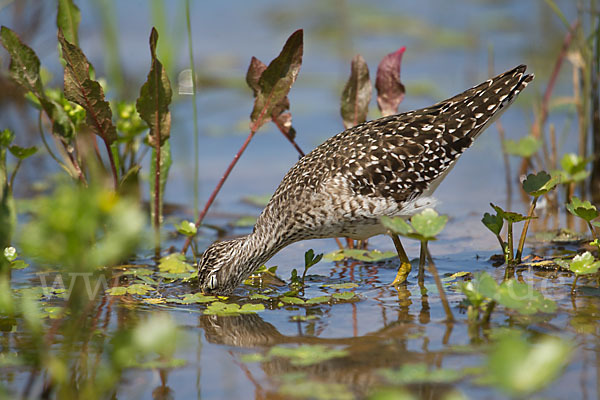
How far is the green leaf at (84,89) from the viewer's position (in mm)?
6688

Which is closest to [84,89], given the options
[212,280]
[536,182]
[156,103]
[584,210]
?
[156,103]

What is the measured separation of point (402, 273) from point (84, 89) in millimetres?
3273

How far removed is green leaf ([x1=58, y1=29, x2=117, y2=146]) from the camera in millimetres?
6688

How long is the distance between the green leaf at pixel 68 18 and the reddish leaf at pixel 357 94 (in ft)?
9.06

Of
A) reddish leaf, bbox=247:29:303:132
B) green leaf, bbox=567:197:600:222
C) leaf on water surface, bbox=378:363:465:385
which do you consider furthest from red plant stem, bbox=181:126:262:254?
leaf on water surface, bbox=378:363:465:385

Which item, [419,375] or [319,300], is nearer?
[419,375]

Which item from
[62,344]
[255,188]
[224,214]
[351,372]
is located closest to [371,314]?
[351,372]

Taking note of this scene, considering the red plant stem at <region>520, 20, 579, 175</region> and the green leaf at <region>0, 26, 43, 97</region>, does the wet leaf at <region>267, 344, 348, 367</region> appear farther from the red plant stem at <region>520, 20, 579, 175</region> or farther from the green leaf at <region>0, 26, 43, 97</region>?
the red plant stem at <region>520, 20, 579, 175</region>

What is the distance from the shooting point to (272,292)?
672 cm

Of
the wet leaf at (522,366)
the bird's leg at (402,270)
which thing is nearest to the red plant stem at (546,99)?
the bird's leg at (402,270)

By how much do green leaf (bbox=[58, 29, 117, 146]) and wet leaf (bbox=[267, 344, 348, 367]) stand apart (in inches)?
120

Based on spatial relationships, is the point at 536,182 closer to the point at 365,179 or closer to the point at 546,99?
the point at 365,179

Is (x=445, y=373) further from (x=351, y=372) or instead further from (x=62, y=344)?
(x=62, y=344)

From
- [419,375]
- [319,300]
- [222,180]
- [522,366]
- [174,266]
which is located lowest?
[419,375]
